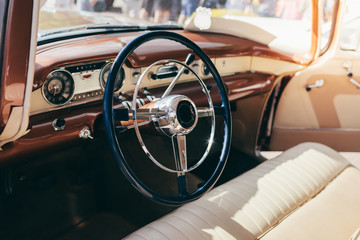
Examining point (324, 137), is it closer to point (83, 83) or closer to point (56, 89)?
point (83, 83)

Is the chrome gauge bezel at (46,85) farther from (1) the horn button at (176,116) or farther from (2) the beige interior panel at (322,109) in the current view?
(2) the beige interior panel at (322,109)

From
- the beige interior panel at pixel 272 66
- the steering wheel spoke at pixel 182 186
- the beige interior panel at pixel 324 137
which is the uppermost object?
the beige interior panel at pixel 272 66

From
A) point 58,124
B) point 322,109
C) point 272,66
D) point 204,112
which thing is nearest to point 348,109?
point 322,109

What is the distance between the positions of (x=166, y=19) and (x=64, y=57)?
3.61 ft

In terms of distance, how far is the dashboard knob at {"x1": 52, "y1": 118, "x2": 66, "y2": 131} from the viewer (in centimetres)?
150

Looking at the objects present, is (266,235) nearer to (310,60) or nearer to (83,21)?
(83,21)

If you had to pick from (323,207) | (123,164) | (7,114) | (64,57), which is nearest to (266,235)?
(323,207)

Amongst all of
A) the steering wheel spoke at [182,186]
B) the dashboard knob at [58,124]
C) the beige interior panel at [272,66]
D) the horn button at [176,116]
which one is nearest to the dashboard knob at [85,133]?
the dashboard knob at [58,124]

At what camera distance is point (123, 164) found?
128 centimetres

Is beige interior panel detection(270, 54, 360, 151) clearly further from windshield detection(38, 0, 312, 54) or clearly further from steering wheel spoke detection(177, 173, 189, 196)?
steering wheel spoke detection(177, 173, 189, 196)

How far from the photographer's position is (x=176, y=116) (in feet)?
4.60

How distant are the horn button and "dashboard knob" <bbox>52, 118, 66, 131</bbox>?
0.40 metres

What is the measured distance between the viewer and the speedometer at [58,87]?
1437mm

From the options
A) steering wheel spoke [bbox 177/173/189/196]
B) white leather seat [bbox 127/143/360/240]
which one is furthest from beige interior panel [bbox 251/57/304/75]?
steering wheel spoke [bbox 177/173/189/196]
